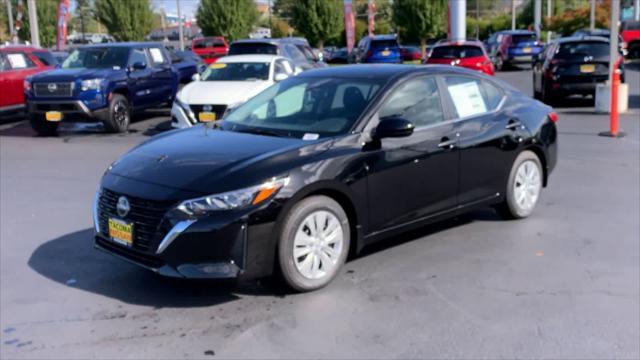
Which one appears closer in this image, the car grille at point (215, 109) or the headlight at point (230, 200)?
the headlight at point (230, 200)

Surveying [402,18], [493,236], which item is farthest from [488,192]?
[402,18]

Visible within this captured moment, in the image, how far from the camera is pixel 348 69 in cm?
677

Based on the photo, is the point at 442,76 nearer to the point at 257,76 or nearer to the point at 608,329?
the point at 608,329

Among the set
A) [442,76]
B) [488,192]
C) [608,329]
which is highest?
[442,76]

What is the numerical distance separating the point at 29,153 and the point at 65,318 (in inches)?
323

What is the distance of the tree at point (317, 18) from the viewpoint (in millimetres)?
41344

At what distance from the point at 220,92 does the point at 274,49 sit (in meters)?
6.07

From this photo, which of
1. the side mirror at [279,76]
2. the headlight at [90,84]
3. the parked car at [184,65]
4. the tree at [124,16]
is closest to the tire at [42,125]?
the headlight at [90,84]

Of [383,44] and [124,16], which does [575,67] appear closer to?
[383,44]

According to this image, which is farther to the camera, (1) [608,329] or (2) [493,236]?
(2) [493,236]

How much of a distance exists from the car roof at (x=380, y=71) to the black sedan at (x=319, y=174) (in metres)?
0.02

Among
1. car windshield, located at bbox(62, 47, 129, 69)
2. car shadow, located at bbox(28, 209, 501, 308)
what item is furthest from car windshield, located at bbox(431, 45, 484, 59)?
car shadow, located at bbox(28, 209, 501, 308)

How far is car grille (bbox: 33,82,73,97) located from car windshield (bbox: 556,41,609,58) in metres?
10.6

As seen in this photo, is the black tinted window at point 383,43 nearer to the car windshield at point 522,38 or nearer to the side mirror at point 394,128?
the car windshield at point 522,38
